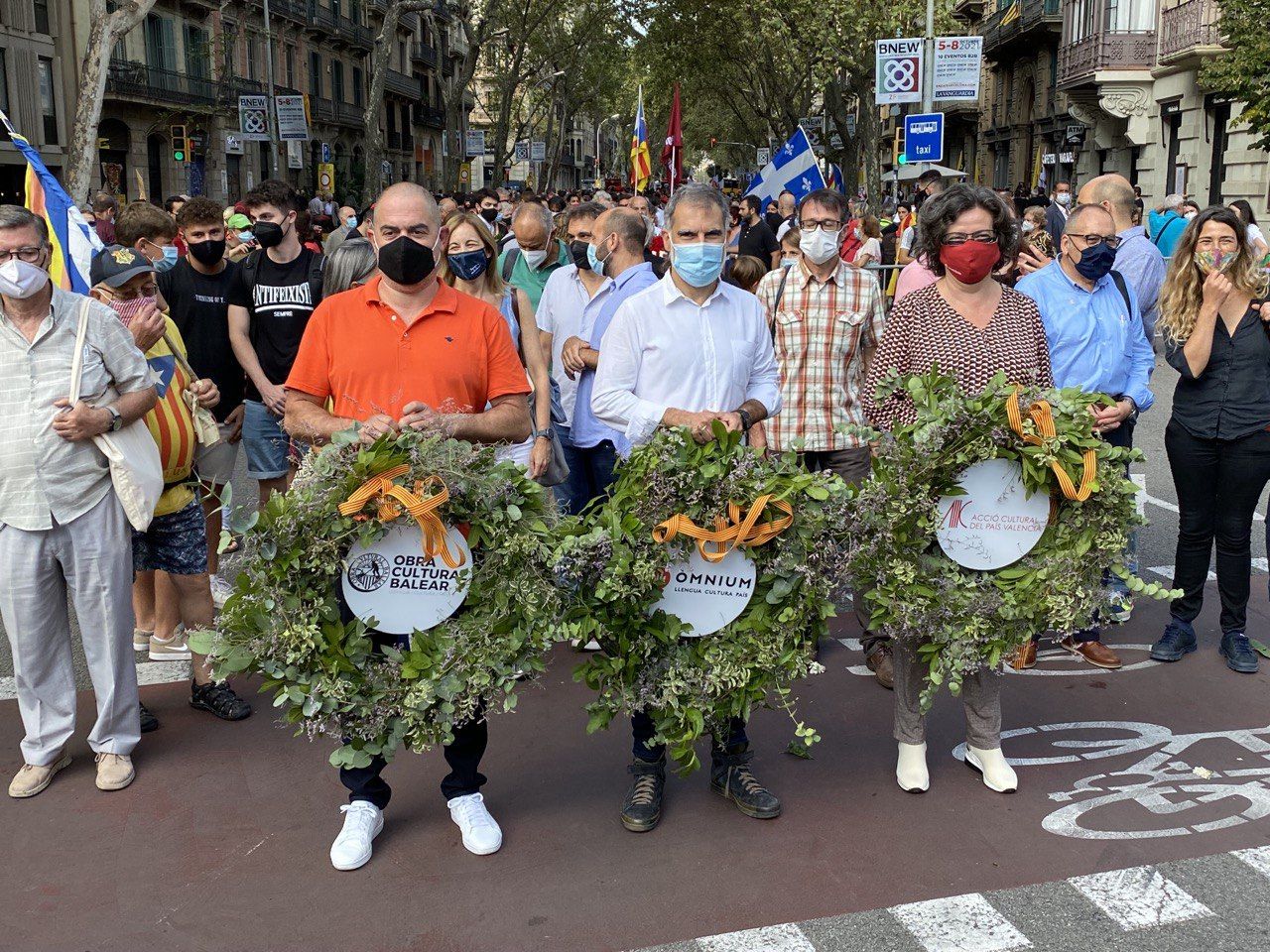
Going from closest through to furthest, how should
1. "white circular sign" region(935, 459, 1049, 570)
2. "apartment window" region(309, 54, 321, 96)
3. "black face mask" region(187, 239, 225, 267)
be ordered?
"white circular sign" region(935, 459, 1049, 570)
"black face mask" region(187, 239, 225, 267)
"apartment window" region(309, 54, 321, 96)

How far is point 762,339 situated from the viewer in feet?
15.6

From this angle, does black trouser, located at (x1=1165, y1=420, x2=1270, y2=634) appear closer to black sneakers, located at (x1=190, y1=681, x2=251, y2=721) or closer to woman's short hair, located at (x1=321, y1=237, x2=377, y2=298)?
woman's short hair, located at (x1=321, y1=237, x2=377, y2=298)

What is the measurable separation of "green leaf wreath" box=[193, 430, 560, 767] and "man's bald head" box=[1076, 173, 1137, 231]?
15.7 feet

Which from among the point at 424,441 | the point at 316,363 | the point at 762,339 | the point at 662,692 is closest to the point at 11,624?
the point at 316,363

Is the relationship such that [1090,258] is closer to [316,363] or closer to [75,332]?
[316,363]

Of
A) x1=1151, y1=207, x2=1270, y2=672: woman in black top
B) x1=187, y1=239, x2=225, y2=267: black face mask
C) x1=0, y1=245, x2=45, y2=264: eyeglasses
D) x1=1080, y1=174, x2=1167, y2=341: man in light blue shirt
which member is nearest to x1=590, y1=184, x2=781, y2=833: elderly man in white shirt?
x1=0, y1=245, x2=45, y2=264: eyeglasses

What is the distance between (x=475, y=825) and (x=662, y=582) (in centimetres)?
110

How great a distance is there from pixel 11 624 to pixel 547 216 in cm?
432

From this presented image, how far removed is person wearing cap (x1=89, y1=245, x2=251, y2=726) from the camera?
5.33m

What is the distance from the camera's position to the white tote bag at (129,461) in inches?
181

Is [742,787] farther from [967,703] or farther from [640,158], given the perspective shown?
[640,158]

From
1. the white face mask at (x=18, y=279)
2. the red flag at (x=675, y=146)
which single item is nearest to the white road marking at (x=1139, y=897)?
the white face mask at (x=18, y=279)

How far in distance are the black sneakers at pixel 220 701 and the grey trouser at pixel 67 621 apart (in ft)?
1.78

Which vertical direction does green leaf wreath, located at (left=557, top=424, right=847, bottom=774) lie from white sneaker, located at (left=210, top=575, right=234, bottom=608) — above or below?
above
